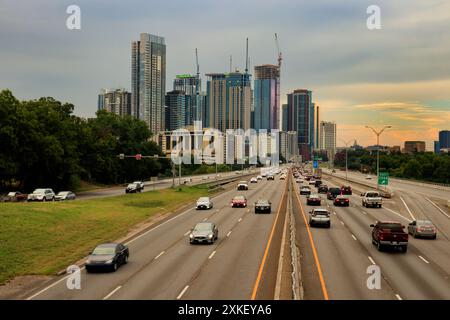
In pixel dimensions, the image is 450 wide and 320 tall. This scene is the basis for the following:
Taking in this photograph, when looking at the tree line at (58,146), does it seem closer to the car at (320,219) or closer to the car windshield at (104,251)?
the car at (320,219)

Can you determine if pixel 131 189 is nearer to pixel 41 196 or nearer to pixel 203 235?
pixel 41 196

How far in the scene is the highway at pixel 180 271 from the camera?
71.1 ft

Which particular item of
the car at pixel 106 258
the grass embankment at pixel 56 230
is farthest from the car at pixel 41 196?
the car at pixel 106 258

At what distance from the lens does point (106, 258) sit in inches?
1038

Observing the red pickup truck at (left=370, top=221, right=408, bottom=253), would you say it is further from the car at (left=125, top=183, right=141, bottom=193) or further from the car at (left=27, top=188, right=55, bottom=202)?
the car at (left=125, top=183, right=141, bottom=193)

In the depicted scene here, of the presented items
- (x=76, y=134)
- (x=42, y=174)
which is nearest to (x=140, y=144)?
(x=76, y=134)

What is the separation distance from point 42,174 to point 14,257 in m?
54.4

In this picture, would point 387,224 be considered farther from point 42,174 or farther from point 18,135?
point 42,174

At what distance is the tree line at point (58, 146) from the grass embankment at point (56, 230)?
17369mm

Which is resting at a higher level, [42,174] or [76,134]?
[76,134]

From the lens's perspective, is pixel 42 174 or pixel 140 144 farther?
pixel 140 144

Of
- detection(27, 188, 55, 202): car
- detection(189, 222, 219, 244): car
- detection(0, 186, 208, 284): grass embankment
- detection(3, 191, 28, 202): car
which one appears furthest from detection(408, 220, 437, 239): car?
detection(3, 191, 28, 202): car

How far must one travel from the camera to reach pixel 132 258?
30.4m
